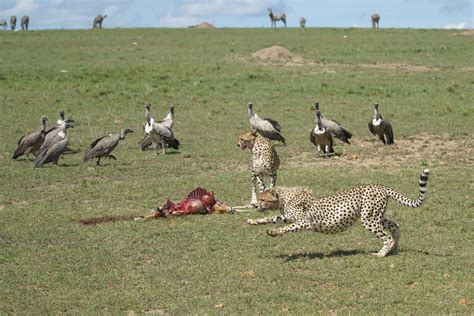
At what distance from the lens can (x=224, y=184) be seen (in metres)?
16.0

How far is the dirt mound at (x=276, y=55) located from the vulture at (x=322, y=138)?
65.7 feet

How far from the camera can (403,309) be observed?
8539 millimetres

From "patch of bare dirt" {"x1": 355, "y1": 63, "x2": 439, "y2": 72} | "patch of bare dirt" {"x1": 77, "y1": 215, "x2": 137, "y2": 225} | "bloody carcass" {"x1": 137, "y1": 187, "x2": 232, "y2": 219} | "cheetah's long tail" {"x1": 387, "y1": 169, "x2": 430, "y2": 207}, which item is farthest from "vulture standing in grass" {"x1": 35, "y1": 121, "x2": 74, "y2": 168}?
"patch of bare dirt" {"x1": 355, "y1": 63, "x2": 439, "y2": 72}

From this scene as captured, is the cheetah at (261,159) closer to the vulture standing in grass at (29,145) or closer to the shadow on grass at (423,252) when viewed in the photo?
the shadow on grass at (423,252)

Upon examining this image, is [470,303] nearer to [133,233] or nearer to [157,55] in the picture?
[133,233]

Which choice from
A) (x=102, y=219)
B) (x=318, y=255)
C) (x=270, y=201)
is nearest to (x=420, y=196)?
(x=318, y=255)

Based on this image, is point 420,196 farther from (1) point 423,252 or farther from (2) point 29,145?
(2) point 29,145

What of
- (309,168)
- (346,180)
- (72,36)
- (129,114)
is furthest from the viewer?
(72,36)

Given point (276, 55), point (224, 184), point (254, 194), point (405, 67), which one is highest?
point (276, 55)

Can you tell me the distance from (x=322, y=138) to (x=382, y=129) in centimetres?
217

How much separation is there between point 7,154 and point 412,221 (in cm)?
1101

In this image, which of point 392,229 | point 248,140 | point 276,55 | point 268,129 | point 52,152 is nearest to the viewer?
point 392,229

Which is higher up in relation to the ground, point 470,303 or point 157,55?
point 157,55

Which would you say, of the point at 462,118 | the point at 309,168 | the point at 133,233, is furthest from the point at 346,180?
the point at 462,118
